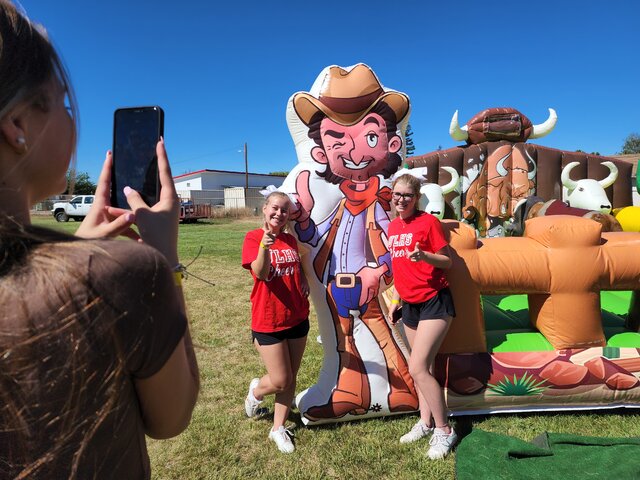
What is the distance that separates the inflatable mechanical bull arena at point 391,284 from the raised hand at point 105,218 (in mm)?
2032

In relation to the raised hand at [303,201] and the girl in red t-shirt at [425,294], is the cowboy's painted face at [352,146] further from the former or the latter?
A: the girl in red t-shirt at [425,294]

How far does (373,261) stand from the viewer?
301 centimetres

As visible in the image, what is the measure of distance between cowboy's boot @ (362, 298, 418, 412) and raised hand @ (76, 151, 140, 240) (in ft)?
7.53

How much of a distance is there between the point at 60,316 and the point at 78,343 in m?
0.05

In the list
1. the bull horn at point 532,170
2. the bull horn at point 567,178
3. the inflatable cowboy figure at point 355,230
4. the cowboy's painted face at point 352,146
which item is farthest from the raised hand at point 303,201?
the bull horn at point 567,178

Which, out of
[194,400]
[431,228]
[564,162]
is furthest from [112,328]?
[564,162]

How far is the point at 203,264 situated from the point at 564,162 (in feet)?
24.8

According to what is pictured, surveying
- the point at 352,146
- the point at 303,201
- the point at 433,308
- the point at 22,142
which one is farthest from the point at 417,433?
the point at 22,142

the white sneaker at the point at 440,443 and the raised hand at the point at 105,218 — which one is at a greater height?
the raised hand at the point at 105,218

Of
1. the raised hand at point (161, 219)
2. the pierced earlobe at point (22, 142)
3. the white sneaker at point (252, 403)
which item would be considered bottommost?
the white sneaker at point (252, 403)

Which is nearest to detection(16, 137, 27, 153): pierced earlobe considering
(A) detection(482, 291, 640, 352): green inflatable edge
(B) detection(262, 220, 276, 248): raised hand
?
(B) detection(262, 220, 276, 248): raised hand

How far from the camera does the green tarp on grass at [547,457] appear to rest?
2.23 metres

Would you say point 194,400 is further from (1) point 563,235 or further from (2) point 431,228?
A: (1) point 563,235

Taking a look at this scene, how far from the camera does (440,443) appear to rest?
8.32 feet
